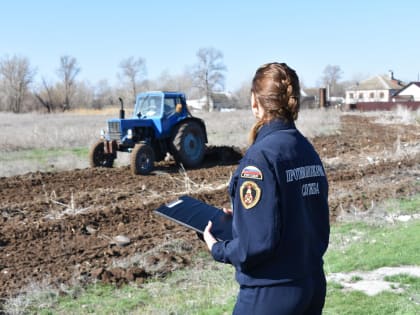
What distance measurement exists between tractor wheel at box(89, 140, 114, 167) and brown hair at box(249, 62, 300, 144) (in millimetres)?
13120

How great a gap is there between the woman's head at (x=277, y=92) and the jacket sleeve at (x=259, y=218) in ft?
0.86

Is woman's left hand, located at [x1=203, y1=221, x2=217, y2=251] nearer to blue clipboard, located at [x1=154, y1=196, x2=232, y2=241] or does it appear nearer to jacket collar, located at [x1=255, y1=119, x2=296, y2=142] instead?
blue clipboard, located at [x1=154, y1=196, x2=232, y2=241]

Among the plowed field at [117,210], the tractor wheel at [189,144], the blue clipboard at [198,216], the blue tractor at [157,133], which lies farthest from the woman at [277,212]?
the tractor wheel at [189,144]

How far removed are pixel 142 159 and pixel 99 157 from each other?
188 centimetres

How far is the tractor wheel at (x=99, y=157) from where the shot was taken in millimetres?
15109

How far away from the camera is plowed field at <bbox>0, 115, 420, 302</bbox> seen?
6.65 m

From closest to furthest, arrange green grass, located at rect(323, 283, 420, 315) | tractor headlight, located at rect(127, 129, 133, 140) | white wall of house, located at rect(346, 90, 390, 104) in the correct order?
1. green grass, located at rect(323, 283, 420, 315)
2. tractor headlight, located at rect(127, 129, 133, 140)
3. white wall of house, located at rect(346, 90, 390, 104)

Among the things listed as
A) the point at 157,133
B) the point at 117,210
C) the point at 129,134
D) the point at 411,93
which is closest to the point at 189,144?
the point at 157,133

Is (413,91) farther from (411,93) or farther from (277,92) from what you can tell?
(277,92)

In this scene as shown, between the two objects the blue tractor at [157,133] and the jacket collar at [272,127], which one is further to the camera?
the blue tractor at [157,133]

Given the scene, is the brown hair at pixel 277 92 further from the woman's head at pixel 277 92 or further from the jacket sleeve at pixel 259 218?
the jacket sleeve at pixel 259 218

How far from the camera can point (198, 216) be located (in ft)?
9.07

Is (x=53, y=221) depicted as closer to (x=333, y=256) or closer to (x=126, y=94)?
(x=333, y=256)

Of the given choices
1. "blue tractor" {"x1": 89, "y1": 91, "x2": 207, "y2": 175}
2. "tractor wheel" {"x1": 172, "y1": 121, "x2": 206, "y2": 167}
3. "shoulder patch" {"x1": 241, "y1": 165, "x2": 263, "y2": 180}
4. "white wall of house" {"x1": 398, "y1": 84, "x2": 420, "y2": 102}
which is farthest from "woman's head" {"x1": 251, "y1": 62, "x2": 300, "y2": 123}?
"white wall of house" {"x1": 398, "y1": 84, "x2": 420, "y2": 102}
